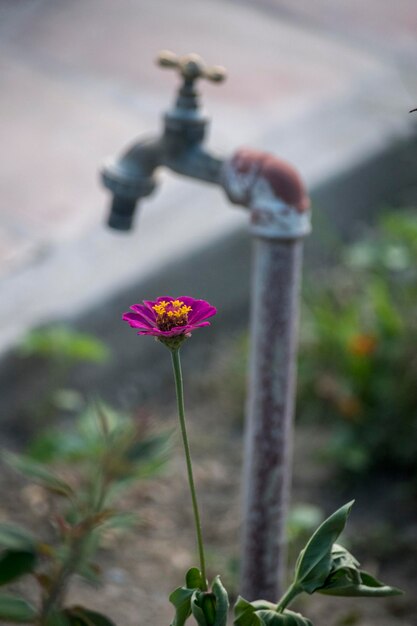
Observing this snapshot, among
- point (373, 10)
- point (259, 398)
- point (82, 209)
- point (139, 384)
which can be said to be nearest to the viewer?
point (259, 398)

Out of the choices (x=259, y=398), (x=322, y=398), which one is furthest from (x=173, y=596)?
(x=322, y=398)

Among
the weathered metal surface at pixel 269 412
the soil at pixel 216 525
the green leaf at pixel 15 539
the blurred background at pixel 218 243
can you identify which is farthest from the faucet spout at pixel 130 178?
the green leaf at pixel 15 539

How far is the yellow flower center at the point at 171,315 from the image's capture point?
101 cm

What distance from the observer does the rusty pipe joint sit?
1.70m

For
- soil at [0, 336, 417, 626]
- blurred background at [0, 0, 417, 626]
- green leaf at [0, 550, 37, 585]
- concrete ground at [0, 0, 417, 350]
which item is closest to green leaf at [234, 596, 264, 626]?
green leaf at [0, 550, 37, 585]

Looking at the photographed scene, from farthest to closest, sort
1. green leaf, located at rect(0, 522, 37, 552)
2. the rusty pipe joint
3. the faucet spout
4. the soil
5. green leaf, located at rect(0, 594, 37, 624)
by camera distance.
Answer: the soil < the faucet spout < the rusty pipe joint < green leaf, located at rect(0, 522, 37, 552) < green leaf, located at rect(0, 594, 37, 624)

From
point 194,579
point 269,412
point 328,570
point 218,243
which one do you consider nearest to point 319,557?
point 328,570

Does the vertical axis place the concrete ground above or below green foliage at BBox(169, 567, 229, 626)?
above

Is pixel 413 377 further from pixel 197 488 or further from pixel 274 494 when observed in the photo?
pixel 274 494

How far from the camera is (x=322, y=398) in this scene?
254 cm

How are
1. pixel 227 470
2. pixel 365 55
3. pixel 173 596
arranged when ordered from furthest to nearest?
1. pixel 365 55
2. pixel 227 470
3. pixel 173 596

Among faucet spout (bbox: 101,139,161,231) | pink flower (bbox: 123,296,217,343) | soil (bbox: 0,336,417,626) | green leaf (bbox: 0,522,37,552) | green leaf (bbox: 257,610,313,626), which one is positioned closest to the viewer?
pink flower (bbox: 123,296,217,343)

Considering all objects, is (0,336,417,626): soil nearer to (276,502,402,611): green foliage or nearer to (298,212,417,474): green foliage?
(298,212,417,474): green foliage

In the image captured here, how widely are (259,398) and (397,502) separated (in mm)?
700
